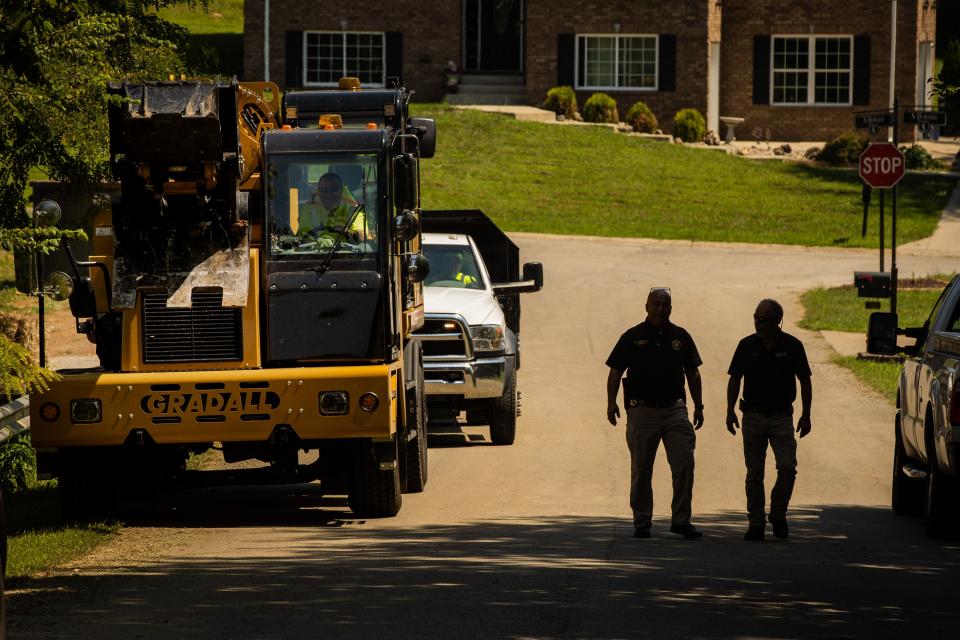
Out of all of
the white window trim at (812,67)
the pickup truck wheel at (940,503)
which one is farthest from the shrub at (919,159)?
the pickup truck wheel at (940,503)

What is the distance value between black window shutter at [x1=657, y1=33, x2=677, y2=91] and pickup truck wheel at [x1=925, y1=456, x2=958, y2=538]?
35.5 m

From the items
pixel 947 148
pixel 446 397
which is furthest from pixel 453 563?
pixel 947 148

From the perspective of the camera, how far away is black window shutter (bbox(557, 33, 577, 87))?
46.9 m

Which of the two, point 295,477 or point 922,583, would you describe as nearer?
point 922,583

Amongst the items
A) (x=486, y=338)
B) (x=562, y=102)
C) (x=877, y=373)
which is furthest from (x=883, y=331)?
(x=562, y=102)

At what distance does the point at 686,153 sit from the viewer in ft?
143

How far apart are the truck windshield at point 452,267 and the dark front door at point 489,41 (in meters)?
29.7

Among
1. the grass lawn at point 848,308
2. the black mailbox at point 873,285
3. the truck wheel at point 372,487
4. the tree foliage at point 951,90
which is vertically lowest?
the truck wheel at point 372,487

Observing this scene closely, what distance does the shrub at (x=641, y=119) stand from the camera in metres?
45.7

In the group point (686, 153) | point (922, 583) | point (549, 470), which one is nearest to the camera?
point (922, 583)

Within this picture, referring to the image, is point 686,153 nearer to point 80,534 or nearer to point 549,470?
point 549,470

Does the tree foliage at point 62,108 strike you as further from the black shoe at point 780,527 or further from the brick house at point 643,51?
the brick house at point 643,51

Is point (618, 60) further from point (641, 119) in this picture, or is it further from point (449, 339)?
point (449, 339)

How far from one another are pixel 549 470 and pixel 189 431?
446 cm
